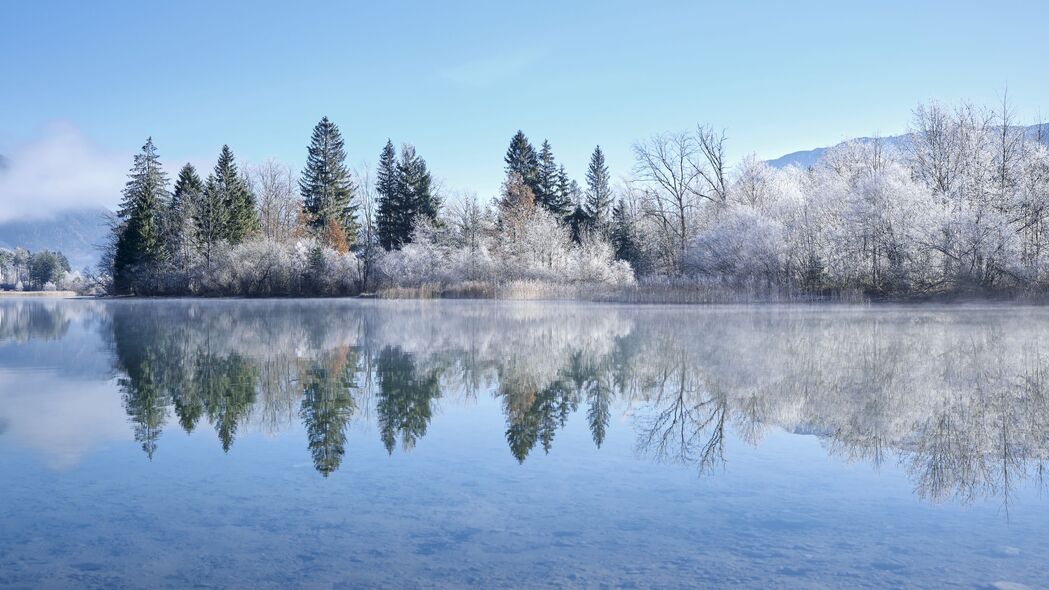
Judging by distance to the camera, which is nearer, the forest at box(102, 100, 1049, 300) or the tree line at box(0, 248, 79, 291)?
the forest at box(102, 100, 1049, 300)

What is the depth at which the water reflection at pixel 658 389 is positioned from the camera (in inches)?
223

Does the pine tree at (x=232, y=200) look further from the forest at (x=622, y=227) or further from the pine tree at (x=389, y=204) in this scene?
the pine tree at (x=389, y=204)

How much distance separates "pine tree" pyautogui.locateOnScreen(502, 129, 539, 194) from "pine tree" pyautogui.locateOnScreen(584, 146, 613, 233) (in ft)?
17.7

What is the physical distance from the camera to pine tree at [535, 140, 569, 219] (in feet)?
190

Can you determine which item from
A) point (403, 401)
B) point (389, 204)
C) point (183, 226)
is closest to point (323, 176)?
point (389, 204)

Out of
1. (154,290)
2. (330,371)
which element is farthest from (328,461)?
(154,290)

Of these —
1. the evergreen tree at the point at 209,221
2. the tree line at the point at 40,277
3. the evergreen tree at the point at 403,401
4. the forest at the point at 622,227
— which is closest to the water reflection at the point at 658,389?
the evergreen tree at the point at 403,401

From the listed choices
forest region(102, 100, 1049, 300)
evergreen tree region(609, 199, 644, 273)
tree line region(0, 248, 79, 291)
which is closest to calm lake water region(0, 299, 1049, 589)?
forest region(102, 100, 1049, 300)

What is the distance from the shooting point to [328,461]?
5215mm

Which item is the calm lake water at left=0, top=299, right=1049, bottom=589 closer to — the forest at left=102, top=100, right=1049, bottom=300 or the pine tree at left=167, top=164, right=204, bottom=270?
the forest at left=102, top=100, right=1049, bottom=300

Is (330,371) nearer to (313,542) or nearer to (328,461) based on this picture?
(328,461)

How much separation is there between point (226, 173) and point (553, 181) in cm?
2486

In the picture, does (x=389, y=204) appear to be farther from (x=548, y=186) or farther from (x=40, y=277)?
(x=40, y=277)

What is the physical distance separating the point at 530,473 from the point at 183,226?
172 ft
